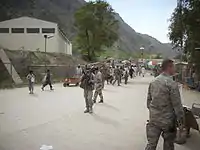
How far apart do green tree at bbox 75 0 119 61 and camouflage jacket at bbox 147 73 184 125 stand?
65618 mm

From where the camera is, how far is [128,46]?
144m

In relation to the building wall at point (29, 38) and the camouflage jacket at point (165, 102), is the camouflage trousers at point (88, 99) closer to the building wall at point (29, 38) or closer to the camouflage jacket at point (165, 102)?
the camouflage jacket at point (165, 102)

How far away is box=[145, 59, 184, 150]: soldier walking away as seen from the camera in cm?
589

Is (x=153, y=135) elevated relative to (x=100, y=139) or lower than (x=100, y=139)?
elevated

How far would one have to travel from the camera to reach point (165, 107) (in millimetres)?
5980

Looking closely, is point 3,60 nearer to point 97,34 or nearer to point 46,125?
point 46,125

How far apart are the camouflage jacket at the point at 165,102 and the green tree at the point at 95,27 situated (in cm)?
6562

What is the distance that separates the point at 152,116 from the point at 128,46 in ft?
456

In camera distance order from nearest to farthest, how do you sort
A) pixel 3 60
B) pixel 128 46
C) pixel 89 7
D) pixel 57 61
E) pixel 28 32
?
pixel 3 60 < pixel 57 61 < pixel 28 32 < pixel 89 7 < pixel 128 46

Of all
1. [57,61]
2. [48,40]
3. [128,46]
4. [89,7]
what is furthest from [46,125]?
[128,46]

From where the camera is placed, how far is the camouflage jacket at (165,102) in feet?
19.3

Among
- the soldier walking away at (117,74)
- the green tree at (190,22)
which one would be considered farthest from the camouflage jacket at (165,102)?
the soldier walking away at (117,74)

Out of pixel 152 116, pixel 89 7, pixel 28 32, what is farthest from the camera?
pixel 89 7

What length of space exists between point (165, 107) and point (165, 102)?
77 mm
